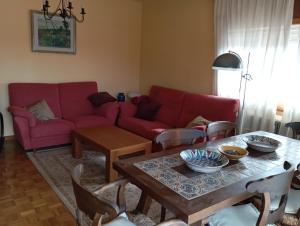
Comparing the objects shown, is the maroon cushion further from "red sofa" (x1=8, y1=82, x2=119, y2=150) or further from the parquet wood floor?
the parquet wood floor

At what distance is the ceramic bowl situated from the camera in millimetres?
1760

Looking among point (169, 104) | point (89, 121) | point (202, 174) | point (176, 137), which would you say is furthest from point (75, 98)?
point (202, 174)

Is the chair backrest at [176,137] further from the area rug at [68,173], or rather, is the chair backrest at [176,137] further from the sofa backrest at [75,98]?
the sofa backrest at [75,98]

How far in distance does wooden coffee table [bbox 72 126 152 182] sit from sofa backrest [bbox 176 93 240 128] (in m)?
0.94

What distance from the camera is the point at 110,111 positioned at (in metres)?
4.24

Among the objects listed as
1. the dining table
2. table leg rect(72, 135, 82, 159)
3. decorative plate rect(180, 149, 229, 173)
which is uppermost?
decorative plate rect(180, 149, 229, 173)

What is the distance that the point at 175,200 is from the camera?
1.27 m

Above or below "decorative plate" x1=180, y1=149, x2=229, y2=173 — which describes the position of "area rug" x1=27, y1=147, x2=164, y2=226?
below

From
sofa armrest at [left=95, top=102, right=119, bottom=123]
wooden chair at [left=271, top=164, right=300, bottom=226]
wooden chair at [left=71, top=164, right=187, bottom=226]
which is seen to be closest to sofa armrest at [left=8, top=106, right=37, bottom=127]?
sofa armrest at [left=95, top=102, right=119, bottom=123]

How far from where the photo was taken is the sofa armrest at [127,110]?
430cm

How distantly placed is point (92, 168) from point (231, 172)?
6.80ft

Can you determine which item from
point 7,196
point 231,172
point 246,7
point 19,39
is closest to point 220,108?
point 246,7

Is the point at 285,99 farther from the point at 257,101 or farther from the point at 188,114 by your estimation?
the point at 188,114

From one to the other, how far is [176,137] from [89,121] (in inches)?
86.0
